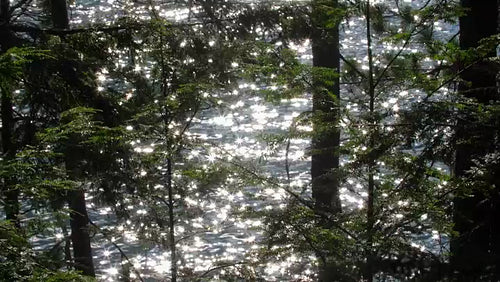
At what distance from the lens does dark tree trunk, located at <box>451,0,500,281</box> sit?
3639 mm

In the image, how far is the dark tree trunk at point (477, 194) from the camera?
11.9 ft

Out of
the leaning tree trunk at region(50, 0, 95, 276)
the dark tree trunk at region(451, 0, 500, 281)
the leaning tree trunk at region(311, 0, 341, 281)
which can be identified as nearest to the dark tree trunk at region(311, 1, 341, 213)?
the leaning tree trunk at region(311, 0, 341, 281)

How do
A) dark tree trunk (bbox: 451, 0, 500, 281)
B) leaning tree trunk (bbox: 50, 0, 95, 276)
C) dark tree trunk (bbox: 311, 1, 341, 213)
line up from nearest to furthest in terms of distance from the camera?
dark tree trunk (bbox: 451, 0, 500, 281), dark tree trunk (bbox: 311, 1, 341, 213), leaning tree trunk (bbox: 50, 0, 95, 276)

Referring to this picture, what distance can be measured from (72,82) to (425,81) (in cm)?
527

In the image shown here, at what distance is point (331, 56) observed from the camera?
1077 cm

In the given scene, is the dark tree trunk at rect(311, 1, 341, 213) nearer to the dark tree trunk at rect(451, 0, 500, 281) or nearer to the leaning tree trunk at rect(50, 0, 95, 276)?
the dark tree trunk at rect(451, 0, 500, 281)

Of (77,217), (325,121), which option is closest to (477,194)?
(325,121)

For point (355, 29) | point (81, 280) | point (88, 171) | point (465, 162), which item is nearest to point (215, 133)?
point (355, 29)

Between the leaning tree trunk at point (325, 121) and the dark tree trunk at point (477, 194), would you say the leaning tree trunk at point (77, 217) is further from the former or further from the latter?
the dark tree trunk at point (477, 194)

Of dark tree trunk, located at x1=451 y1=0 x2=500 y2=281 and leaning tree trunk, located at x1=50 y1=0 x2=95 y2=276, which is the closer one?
dark tree trunk, located at x1=451 y1=0 x2=500 y2=281

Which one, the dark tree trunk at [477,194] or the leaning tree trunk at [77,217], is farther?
the leaning tree trunk at [77,217]

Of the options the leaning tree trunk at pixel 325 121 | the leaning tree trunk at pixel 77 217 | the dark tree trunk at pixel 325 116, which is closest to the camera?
the leaning tree trunk at pixel 325 121

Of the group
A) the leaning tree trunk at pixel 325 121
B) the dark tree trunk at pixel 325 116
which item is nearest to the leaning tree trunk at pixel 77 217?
the dark tree trunk at pixel 325 116

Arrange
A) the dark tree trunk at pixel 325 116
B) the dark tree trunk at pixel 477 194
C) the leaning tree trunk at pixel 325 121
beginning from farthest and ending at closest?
the dark tree trunk at pixel 325 116
the leaning tree trunk at pixel 325 121
the dark tree trunk at pixel 477 194
